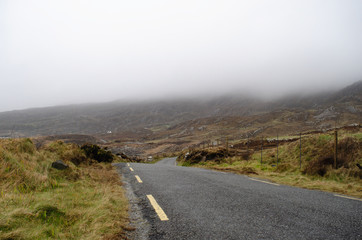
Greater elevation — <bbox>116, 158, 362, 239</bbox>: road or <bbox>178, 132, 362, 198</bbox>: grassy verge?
<bbox>116, 158, 362, 239</bbox>: road

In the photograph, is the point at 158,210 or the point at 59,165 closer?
the point at 158,210

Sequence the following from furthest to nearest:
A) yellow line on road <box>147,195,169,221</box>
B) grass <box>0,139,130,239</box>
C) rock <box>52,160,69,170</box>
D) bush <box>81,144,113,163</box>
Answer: bush <box>81,144,113,163</box> < rock <box>52,160,69,170</box> < yellow line on road <box>147,195,169,221</box> < grass <box>0,139,130,239</box>

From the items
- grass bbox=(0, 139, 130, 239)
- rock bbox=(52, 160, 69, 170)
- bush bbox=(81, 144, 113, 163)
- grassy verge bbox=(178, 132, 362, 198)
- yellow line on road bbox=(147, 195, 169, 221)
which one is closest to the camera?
grass bbox=(0, 139, 130, 239)

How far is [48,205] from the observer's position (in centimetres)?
425

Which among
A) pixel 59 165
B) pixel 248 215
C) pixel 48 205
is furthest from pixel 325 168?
pixel 59 165

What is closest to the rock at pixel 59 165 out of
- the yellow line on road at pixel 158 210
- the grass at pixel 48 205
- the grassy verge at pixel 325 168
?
the grass at pixel 48 205

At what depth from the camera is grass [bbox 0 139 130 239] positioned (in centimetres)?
335

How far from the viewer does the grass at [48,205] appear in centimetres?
335

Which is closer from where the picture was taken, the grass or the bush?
the grass

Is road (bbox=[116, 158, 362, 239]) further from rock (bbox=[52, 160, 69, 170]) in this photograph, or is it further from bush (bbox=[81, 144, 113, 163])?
bush (bbox=[81, 144, 113, 163])

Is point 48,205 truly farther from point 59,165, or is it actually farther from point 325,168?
point 325,168

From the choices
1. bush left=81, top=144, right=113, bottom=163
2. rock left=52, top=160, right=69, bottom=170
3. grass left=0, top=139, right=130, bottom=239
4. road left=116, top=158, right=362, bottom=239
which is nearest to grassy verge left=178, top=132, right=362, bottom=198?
road left=116, top=158, right=362, bottom=239

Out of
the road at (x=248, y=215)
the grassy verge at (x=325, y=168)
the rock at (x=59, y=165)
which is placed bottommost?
the grassy verge at (x=325, y=168)

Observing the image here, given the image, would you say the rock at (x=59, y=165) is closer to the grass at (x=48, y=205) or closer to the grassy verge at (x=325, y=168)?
the grass at (x=48, y=205)
